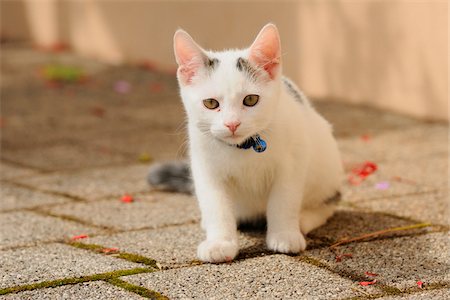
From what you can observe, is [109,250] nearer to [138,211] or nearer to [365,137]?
[138,211]

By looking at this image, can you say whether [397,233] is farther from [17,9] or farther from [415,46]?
[17,9]

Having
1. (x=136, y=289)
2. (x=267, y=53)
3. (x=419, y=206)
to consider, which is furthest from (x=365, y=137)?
(x=136, y=289)

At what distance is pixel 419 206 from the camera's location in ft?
12.6

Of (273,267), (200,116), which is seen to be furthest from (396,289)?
(200,116)

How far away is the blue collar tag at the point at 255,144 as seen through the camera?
3125 millimetres

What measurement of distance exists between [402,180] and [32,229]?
206 centimetres

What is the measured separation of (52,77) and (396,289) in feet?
21.4

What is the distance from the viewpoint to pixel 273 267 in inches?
117

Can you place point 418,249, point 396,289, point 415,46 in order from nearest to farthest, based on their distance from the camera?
point 396,289, point 418,249, point 415,46

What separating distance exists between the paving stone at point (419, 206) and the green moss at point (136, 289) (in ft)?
4.79

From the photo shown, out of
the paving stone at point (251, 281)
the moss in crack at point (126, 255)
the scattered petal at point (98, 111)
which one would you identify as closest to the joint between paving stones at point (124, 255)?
the moss in crack at point (126, 255)

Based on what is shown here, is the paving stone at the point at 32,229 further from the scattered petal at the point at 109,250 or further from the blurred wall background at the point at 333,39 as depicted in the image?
the blurred wall background at the point at 333,39

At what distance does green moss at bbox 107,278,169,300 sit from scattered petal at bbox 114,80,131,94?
5225 mm

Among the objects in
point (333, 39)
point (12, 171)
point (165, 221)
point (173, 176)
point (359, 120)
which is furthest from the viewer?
point (333, 39)
